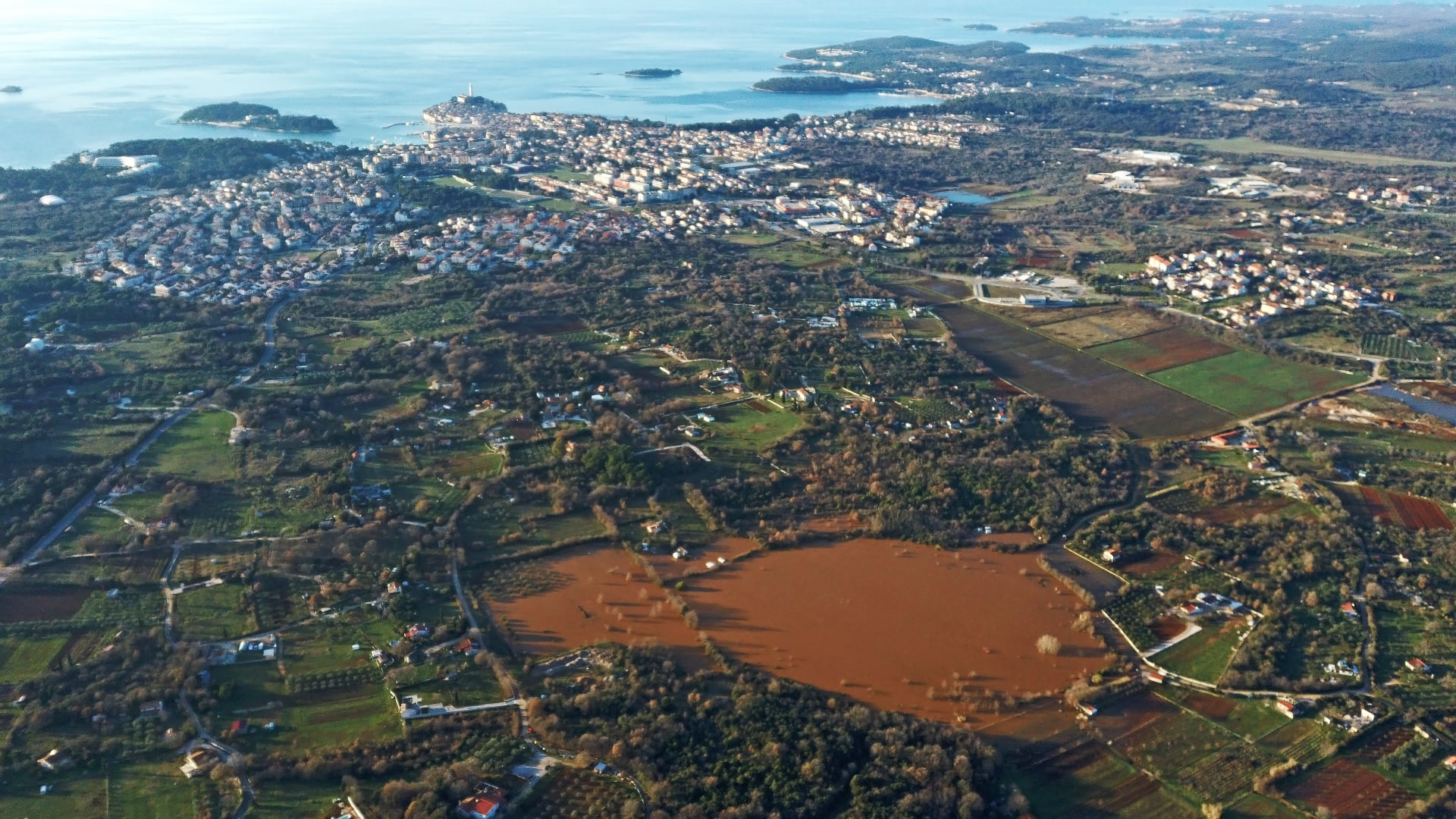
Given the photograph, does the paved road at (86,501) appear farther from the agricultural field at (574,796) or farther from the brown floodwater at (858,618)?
the agricultural field at (574,796)

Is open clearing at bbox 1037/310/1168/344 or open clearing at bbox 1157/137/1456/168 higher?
open clearing at bbox 1157/137/1456/168

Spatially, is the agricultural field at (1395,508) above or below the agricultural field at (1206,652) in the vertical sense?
above

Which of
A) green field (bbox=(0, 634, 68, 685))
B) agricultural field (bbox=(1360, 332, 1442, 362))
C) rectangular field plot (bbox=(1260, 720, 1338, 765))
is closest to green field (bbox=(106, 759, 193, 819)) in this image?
green field (bbox=(0, 634, 68, 685))

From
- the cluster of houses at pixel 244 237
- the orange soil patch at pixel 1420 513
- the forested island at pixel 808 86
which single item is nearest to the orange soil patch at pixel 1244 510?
the orange soil patch at pixel 1420 513

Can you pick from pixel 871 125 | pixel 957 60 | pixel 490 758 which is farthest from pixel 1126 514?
pixel 957 60

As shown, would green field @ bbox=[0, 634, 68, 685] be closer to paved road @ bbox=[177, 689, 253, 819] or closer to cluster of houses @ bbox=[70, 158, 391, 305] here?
paved road @ bbox=[177, 689, 253, 819]

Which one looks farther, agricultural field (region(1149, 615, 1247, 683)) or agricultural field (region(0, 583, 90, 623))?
agricultural field (region(0, 583, 90, 623))

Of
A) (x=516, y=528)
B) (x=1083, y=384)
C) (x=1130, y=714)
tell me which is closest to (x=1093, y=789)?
(x=1130, y=714)
